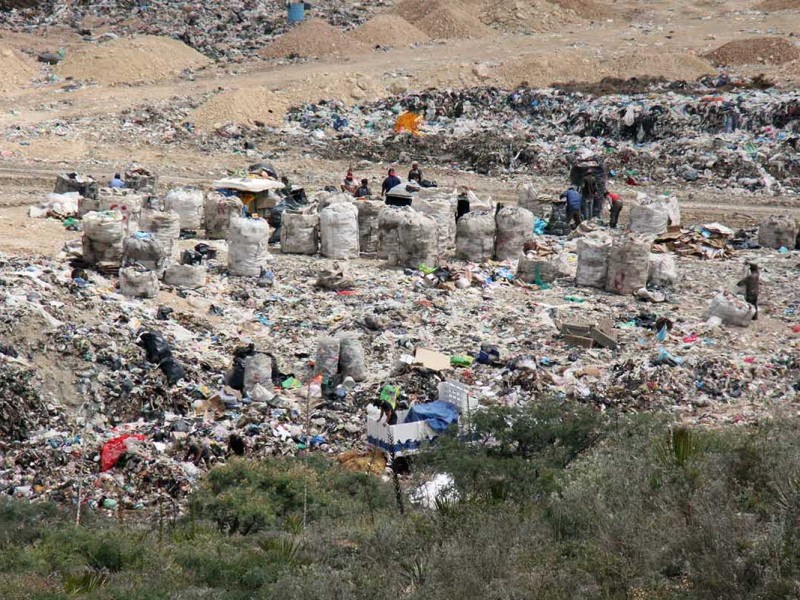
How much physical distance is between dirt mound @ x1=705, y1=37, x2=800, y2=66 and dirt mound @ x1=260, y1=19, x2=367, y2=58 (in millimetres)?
9056

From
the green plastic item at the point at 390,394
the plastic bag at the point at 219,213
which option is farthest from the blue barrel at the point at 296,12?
the green plastic item at the point at 390,394

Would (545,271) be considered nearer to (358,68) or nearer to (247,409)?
(247,409)

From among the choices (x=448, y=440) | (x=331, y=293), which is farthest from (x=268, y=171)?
(x=448, y=440)

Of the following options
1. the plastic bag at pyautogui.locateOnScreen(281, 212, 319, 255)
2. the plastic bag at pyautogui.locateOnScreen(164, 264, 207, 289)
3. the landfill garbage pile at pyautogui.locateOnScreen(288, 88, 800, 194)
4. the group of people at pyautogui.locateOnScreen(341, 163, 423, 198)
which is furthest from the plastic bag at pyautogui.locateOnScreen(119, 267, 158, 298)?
the landfill garbage pile at pyautogui.locateOnScreen(288, 88, 800, 194)

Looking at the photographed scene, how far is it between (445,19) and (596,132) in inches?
447

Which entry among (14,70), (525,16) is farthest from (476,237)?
(525,16)

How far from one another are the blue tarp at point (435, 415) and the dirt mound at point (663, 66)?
61.6ft

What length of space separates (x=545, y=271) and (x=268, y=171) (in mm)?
5787

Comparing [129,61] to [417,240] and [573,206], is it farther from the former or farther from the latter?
[417,240]

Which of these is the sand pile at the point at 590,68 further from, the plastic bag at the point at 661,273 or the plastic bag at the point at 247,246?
the plastic bag at the point at 247,246

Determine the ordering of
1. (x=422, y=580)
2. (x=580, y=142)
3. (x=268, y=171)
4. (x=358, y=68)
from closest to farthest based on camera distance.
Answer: (x=422, y=580) → (x=268, y=171) → (x=580, y=142) → (x=358, y=68)

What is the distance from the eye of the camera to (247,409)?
10.1 m

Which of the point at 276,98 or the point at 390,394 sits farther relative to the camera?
the point at 276,98

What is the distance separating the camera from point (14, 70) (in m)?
27.2
